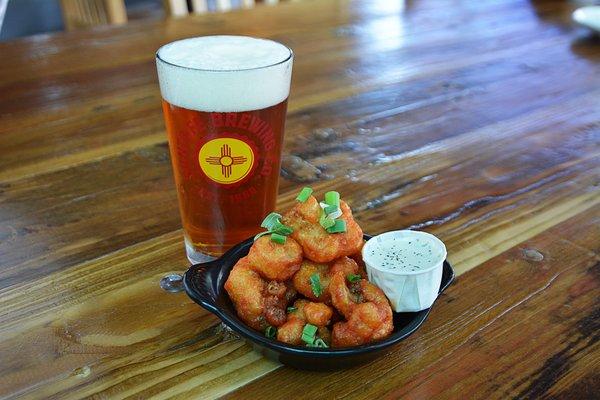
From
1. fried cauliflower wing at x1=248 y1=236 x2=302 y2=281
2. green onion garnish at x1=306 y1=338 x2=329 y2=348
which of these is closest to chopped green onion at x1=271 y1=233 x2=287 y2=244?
fried cauliflower wing at x1=248 y1=236 x2=302 y2=281

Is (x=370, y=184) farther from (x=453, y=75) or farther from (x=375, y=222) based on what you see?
(x=453, y=75)

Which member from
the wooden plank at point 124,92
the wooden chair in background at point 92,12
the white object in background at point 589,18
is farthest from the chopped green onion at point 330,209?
the wooden chair in background at point 92,12

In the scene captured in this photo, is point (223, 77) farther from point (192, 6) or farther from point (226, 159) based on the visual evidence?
point (192, 6)

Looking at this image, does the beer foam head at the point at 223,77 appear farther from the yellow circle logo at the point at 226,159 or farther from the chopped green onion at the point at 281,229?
the chopped green onion at the point at 281,229

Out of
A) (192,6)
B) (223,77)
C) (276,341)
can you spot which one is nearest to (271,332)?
(276,341)

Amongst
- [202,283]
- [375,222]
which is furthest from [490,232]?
[202,283]
